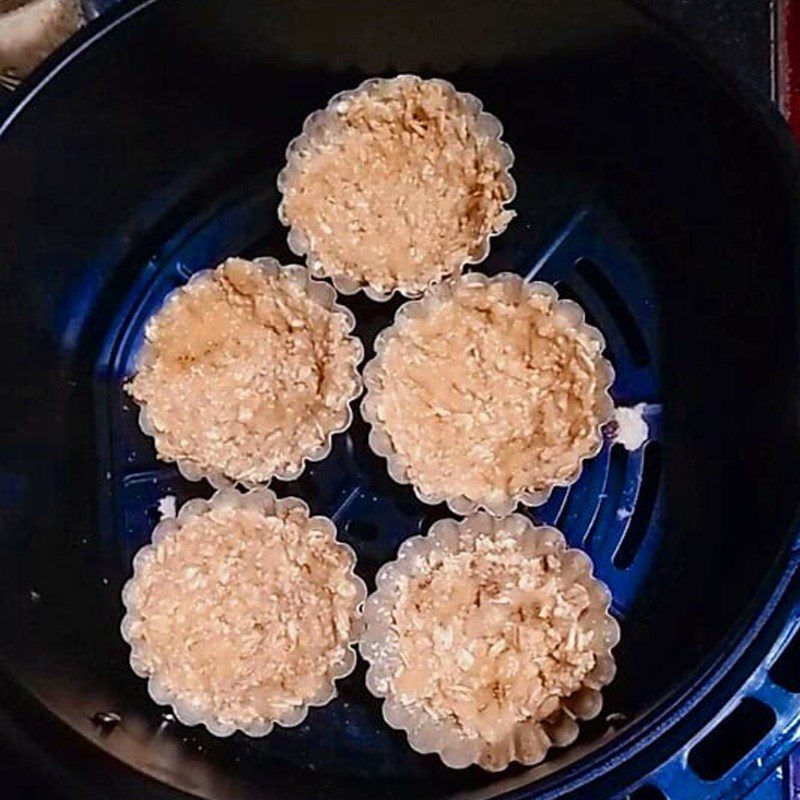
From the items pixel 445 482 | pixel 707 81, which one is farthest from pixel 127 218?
pixel 707 81

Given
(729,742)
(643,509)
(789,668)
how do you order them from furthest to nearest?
(643,509) → (729,742) → (789,668)

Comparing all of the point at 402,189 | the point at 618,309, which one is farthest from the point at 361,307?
the point at 618,309

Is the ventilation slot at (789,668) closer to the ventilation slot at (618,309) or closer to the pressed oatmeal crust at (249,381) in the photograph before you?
the ventilation slot at (618,309)

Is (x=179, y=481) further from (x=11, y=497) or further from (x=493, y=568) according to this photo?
(x=493, y=568)

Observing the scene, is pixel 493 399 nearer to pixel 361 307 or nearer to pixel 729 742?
pixel 361 307

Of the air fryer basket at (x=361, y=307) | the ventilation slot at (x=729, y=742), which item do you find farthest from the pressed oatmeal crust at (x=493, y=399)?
the ventilation slot at (x=729, y=742)

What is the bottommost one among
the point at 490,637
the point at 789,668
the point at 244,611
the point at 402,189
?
the point at 244,611

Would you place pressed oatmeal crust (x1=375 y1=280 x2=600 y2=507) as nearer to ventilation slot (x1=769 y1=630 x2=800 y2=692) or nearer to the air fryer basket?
the air fryer basket
